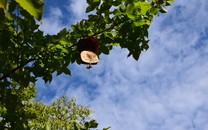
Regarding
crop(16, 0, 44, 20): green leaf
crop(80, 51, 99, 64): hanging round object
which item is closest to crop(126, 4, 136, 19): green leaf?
crop(80, 51, 99, 64): hanging round object

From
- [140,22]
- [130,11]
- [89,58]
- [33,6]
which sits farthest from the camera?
[140,22]

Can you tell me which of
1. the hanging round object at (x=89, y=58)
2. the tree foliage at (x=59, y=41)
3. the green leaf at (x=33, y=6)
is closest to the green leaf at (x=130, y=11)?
the tree foliage at (x=59, y=41)

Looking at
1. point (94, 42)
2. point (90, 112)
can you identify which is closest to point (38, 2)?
point (94, 42)

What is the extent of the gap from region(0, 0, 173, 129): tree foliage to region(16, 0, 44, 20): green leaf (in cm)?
290

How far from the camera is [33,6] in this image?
80cm

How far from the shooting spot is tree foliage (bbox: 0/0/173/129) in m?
3.96

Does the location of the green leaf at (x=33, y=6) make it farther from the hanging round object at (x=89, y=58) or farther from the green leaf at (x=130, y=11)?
the green leaf at (x=130, y=11)

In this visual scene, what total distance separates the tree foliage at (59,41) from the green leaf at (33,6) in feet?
9.51

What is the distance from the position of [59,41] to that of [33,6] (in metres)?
3.31

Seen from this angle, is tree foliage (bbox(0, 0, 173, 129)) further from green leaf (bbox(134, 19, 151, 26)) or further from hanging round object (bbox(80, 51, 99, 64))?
hanging round object (bbox(80, 51, 99, 64))

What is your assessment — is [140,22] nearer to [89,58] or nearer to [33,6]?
[89,58]

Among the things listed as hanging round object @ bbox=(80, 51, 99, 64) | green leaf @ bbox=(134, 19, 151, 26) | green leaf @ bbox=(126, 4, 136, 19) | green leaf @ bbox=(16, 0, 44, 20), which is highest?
green leaf @ bbox=(126, 4, 136, 19)

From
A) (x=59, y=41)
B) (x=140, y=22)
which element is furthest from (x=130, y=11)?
(x=59, y=41)

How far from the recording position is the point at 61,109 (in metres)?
28.5
